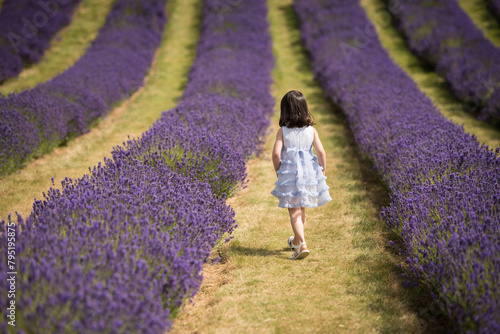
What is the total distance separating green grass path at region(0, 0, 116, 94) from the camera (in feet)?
33.1

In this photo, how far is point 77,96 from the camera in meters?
7.09

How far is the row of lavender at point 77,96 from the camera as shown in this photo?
17.8 ft

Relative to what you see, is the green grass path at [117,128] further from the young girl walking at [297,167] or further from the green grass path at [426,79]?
the green grass path at [426,79]

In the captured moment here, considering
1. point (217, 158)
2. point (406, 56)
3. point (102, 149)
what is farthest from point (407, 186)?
point (406, 56)

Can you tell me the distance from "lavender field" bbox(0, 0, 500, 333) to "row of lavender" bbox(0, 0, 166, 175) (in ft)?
0.11

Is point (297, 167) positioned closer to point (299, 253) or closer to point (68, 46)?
point (299, 253)

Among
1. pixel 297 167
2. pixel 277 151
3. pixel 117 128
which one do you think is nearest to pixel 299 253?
pixel 297 167

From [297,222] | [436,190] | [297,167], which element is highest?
[297,167]

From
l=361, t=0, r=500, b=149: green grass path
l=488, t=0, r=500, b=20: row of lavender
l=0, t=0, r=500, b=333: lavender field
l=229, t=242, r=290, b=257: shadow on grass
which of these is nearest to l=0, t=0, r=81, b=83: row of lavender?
l=0, t=0, r=500, b=333: lavender field

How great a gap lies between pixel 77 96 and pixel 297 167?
5.12m

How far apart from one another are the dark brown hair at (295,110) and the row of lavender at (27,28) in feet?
28.5

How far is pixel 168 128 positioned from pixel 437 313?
10.1 feet

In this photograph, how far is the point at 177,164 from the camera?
388 centimetres

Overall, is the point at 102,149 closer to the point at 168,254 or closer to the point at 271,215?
the point at 271,215
